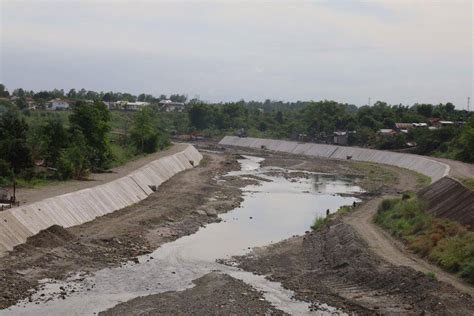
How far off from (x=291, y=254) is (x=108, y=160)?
118 feet

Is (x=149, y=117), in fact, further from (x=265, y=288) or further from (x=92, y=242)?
(x=265, y=288)

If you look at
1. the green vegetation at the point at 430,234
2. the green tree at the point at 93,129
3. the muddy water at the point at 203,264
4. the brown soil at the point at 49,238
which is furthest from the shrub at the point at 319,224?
the green tree at the point at 93,129

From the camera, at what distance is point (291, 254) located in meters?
38.3

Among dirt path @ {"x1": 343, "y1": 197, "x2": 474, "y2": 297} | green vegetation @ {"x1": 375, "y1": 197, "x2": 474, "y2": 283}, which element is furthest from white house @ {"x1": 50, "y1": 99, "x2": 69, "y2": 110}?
green vegetation @ {"x1": 375, "y1": 197, "x2": 474, "y2": 283}

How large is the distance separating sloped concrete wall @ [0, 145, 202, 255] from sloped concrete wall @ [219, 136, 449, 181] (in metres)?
31.1

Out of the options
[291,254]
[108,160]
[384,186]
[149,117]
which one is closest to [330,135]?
[149,117]

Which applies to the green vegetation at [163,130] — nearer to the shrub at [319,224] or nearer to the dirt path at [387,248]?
the shrub at [319,224]

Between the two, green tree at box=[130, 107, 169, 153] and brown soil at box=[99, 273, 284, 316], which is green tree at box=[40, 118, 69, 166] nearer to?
brown soil at box=[99, 273, 284, 316]

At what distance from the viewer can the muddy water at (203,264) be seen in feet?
90.0

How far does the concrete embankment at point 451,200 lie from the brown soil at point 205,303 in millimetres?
14058

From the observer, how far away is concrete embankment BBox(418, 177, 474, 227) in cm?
3706

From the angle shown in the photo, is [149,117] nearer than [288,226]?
No

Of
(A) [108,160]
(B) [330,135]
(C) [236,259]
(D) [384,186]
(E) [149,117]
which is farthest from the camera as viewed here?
(B) [330,135]

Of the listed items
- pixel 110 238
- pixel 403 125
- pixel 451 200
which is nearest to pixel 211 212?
pixel 110 238
